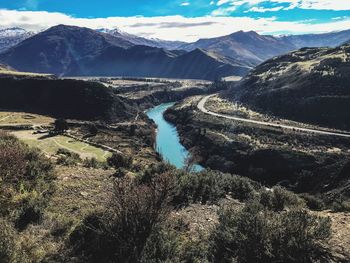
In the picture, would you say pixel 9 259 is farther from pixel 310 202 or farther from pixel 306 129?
pixel 306 129

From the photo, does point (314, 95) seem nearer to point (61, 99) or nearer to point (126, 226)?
point (61, 99)

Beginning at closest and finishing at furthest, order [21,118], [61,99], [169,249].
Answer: [169,249], [21,118], [61,99]

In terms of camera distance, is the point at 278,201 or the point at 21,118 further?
the point at 21,118

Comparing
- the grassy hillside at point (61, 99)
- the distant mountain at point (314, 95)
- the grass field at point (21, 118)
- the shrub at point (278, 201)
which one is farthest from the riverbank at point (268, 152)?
the shrub at point (278, 201)

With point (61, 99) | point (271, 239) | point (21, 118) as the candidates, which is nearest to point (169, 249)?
point (271, 239)

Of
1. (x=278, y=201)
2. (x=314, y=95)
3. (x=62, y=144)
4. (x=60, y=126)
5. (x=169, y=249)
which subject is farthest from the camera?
(x=314, y=95)

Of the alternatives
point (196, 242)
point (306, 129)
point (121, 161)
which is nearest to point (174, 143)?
point (306, 129)
